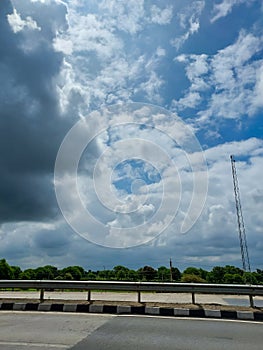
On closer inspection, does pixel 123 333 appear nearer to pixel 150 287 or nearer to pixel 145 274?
pixel 150 287

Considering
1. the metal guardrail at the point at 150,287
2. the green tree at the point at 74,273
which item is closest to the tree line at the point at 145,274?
the green tree at the point at 74,273

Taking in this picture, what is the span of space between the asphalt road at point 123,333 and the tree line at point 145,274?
24.8ft

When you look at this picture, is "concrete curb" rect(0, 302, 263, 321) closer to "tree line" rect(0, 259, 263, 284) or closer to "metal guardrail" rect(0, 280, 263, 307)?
"metal guardrail" rect(0, 280, 263, 307)

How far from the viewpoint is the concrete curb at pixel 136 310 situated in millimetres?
10916

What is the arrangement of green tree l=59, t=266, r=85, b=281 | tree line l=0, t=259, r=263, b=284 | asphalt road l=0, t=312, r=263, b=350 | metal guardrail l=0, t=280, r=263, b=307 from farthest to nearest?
green tree l=59, t=266, r=85, b=281, tree line l=0, t=259, r=263, b=284, metal guardrail l=0, t=280, r=263, b=307, asphalt road l=0, t=312, r=263, b=350

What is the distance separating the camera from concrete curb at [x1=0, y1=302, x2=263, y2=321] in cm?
1092

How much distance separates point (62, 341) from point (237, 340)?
11.7ft

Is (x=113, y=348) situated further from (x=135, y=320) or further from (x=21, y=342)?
(x=135, y=320)

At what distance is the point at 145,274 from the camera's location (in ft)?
68.7

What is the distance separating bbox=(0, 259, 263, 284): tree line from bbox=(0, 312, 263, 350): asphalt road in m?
7.57

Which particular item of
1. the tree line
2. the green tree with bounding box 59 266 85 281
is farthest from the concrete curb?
the green tree with bounding box 59 266 85 281

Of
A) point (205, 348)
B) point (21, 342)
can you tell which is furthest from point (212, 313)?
point (21, 342)

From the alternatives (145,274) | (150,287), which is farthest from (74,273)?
(150,287)

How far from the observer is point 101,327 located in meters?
9.17
